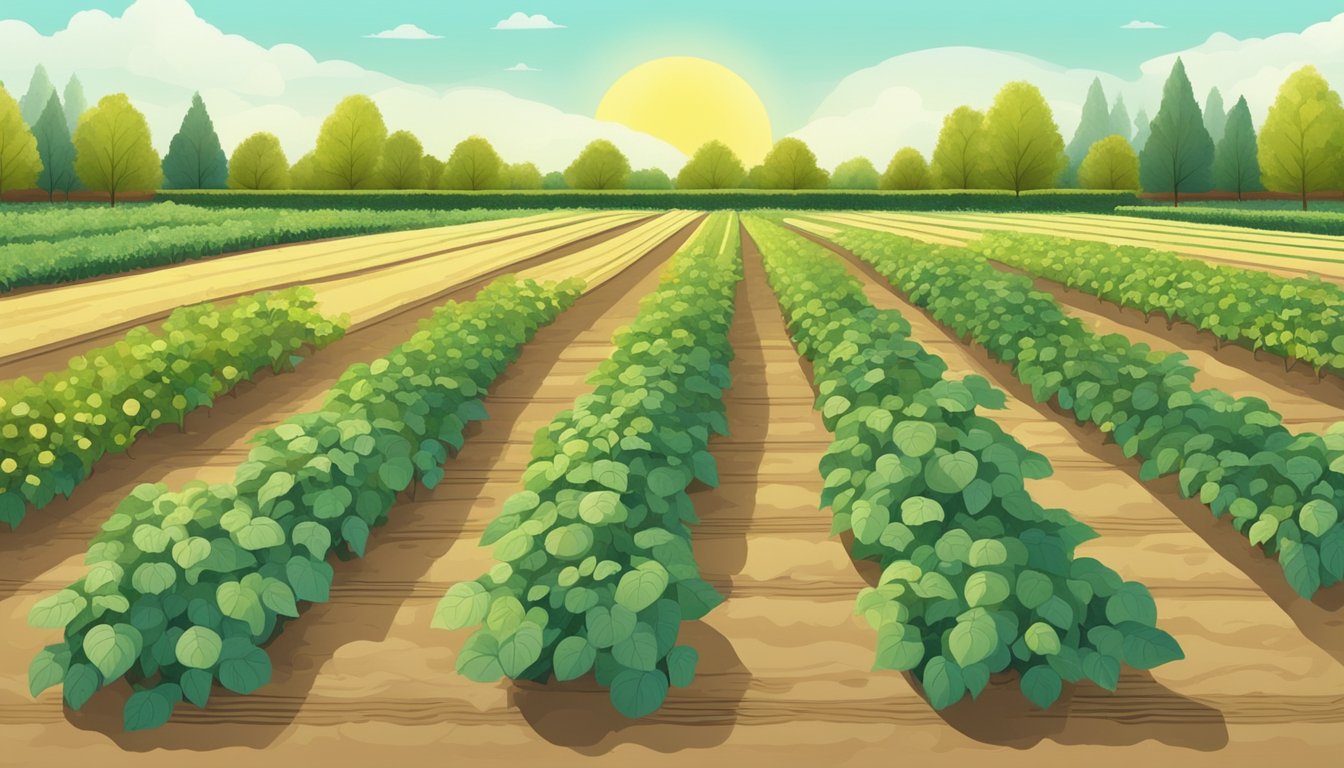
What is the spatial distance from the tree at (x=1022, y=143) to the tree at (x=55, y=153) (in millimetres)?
53137

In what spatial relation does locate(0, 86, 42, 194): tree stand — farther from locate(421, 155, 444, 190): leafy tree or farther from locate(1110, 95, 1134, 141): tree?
locate(1110, 95, 1134, 141): tree

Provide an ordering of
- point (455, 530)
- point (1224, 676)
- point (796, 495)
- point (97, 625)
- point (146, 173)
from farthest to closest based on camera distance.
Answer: point (146, 173) < point (796, 495) < point (455, 530) < point (1224, 676) < point (97, 625)

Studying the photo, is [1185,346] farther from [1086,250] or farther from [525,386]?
[525,386]

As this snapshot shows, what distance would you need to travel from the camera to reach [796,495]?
652 centimetres

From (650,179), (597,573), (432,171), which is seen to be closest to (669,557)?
(597,573)

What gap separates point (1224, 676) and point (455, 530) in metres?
4.00

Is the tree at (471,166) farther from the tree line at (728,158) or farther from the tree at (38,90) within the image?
the tree at (38,90)

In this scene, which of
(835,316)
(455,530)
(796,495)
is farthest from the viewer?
(835,316)

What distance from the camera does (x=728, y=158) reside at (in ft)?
209

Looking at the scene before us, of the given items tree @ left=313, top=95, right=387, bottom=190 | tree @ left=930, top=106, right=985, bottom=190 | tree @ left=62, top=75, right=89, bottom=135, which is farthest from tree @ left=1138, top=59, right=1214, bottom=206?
tree @ left=62, top=75, right=89, bottom=135

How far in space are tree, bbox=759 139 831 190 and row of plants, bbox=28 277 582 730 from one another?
191 feet

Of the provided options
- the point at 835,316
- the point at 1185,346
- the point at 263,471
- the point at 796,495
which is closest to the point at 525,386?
the point at 835,316

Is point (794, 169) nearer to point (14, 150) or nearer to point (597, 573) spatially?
point (14, 150)

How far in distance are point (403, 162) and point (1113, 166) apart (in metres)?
40.6
